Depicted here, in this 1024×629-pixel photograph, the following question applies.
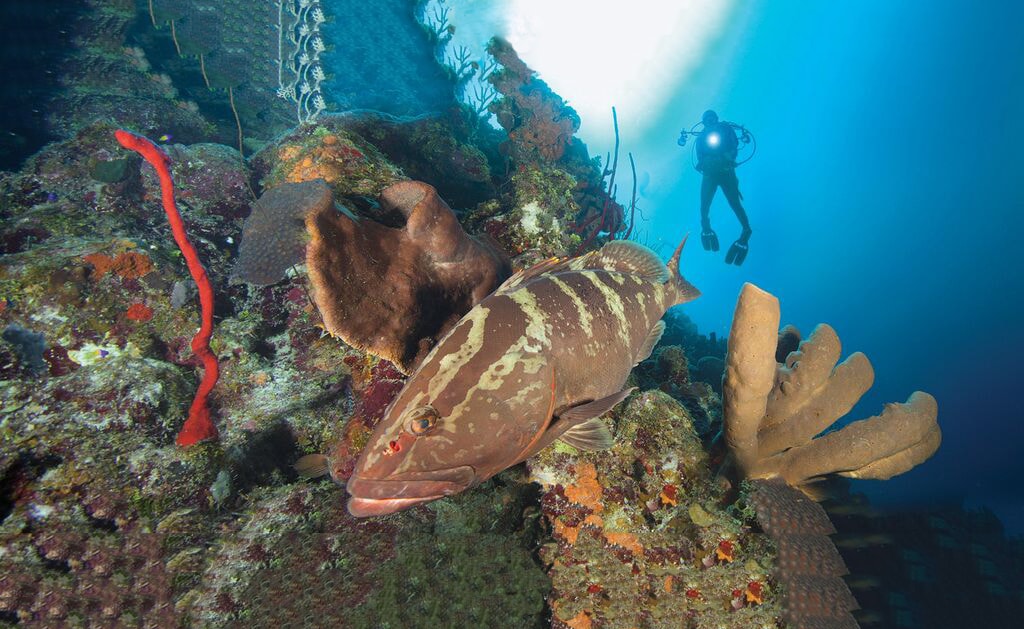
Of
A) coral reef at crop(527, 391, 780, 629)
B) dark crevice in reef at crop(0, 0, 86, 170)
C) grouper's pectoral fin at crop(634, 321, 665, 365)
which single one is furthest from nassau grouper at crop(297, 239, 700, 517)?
dark crevice in reef at crop(0, 0, 86, 170)

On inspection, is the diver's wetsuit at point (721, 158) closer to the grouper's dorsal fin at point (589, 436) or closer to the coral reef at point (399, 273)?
the coral reef at point (399, 273)

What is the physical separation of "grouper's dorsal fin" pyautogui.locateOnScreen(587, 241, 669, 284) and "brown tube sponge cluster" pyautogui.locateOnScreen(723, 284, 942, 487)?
73 centimetres

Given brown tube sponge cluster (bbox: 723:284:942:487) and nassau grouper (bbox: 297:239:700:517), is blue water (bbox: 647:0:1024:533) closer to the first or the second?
brown tube sponge cluster (bbox: 723:284:942:487)

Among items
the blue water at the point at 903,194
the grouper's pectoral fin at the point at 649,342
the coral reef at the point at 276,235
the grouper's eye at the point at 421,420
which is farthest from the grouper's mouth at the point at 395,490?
the blue water at the point at 903,194

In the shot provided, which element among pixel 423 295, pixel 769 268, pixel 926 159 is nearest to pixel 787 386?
pixel 423 295

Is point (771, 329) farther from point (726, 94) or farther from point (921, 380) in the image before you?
point (726, 94)

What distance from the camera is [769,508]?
2.97m

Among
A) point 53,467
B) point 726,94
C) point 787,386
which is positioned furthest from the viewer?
point 726,94

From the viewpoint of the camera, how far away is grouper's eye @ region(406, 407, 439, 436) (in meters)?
2.07

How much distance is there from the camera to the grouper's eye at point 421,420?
2068mm

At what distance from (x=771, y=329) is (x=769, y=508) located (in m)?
1.38

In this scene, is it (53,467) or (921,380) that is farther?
(921,380)

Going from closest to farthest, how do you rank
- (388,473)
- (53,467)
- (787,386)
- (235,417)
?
1. (388,473)
2. (53,467)
3. (235,417)
4. (787,386)

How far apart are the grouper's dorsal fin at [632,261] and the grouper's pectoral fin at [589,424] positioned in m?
1.37
